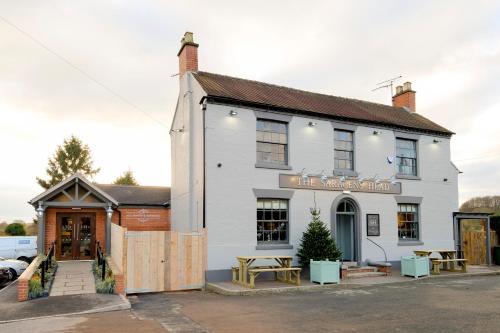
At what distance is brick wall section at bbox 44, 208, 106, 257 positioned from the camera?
20344 millimetres

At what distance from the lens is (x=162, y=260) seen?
49.0 ft

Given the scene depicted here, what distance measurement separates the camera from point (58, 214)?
20.7 m

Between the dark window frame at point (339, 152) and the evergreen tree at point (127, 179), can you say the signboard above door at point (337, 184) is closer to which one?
the dark window frame at point (339, 152)

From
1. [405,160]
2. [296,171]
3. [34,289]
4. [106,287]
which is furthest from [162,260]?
[405,160]

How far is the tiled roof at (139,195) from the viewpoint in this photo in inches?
1030

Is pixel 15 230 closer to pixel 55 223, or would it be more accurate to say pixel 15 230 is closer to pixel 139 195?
pixel 139 195

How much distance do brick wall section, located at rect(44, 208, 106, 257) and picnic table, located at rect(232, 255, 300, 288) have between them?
324 inches

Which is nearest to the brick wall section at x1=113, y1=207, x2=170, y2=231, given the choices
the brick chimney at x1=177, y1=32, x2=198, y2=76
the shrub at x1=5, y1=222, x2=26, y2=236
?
the brick chimney at x1=177, y1=32, x2=198, y2=76

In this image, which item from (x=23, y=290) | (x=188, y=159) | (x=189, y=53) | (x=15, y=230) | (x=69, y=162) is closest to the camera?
(x=23, y=290)

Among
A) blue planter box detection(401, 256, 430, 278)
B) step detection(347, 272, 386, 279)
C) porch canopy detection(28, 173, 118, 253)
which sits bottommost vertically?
step detection(347, 272, 386, 279)

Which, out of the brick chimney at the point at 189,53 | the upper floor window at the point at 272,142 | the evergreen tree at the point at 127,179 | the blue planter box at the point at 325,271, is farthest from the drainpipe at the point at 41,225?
the evergreen tree at the point at 127,179

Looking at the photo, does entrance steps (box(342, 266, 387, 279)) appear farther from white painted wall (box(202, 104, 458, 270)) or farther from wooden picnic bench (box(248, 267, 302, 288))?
wooden picnic bench (box(248, 267, 302, 288))

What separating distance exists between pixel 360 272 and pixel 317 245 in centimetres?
298

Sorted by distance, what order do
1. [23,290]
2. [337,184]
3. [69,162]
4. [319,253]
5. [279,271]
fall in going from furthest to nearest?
1. [69,162]
2. [337,184]
3. [319,253]
4. [279,271]
5. [23,290]
